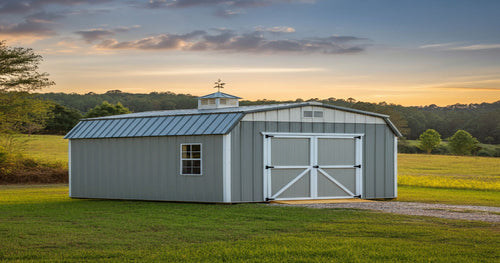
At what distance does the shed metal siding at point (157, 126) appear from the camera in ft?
64.0

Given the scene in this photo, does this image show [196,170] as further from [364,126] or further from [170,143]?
[364,126]

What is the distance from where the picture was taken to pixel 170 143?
20.5 m

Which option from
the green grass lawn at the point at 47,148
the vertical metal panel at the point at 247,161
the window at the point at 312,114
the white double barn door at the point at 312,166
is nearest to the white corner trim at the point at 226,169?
the vertical metal panel at the point at 247,161

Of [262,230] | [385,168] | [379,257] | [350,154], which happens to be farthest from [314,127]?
[379,257]

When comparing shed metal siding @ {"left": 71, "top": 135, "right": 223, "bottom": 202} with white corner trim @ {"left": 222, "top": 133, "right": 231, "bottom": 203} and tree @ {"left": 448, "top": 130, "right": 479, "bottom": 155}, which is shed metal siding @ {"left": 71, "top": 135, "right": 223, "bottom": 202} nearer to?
white corner trim @ {"left": 222, "top": 133, "right": 231, "bottom": 203}

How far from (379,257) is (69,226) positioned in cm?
751

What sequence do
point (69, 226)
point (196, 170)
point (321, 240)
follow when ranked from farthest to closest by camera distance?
point (196, 170) → point (69, 226) → point (321, 240)

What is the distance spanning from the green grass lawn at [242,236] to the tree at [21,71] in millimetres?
28180

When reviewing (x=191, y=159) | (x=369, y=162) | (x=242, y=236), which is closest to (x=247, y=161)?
(x=191, y=159)

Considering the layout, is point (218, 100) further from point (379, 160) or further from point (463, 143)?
point (463, 143)

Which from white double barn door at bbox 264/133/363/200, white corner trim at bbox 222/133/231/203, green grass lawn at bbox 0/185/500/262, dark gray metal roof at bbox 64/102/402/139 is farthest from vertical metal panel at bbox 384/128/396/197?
white corner trim at bbox 222/133/231/203

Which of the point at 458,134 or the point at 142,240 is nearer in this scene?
the point at 142,240

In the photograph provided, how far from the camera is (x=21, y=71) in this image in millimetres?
43844

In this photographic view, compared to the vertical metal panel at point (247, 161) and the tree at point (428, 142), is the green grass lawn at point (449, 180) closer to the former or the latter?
the vertical metal panel at point (247, 161)
